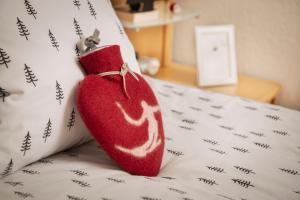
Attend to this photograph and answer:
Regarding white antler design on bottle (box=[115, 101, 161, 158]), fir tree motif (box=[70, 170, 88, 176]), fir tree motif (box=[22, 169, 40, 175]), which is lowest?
fir tree motif (box=[70, 170, 88, 176])

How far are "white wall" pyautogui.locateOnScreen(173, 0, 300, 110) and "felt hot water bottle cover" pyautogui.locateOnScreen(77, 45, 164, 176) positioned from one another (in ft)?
3.20

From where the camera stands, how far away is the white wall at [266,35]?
1551mm

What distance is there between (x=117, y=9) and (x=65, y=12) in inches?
26.9

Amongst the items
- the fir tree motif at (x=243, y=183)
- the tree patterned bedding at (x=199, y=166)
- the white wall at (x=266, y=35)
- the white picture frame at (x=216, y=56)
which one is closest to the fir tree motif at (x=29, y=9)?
the tree patterned bedding at (x=199, y=166)

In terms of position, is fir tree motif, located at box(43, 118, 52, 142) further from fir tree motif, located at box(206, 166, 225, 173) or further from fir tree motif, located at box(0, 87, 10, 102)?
fir tree motif, located at box(206, 166, 225, 173)

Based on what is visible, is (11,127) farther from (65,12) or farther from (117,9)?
(117,9)

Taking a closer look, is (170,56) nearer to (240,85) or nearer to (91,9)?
(240,85)

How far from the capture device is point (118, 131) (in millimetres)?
735

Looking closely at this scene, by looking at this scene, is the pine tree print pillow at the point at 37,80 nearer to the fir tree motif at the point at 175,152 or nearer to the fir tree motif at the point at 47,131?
the fir tree motif at the point at 47,131

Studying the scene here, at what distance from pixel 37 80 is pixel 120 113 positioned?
192mm

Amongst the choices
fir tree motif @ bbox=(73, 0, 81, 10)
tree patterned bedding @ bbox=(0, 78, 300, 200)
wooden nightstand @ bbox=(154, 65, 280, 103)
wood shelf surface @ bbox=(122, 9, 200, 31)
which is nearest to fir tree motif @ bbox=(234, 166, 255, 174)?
tree patterned bedding @ bbox=(0, 78, 300, 200)

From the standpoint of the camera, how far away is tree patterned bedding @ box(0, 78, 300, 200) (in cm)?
67

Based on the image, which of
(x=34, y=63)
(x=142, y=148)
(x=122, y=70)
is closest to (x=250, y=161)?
(x=142, y=148)

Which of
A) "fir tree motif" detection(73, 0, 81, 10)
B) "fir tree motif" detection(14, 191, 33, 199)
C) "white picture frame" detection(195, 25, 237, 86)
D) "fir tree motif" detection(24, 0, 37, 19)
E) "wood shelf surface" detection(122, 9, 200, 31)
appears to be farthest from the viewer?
"white picture frame" detection(195, 25, 237, 86)
